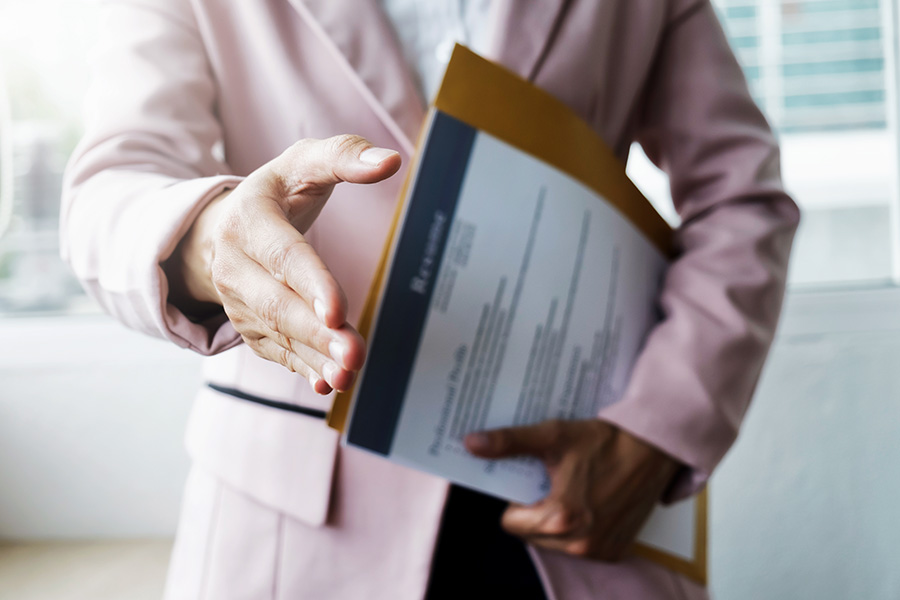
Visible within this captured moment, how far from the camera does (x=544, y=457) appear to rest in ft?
1.24

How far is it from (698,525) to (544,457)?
0.23m

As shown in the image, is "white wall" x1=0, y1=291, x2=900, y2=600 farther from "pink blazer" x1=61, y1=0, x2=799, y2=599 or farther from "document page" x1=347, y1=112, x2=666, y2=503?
"document page" x1=347, y1=112, x2=666, y2=503

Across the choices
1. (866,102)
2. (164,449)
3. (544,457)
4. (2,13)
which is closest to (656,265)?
(544,457)

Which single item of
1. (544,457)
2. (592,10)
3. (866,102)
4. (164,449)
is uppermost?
(866,102)

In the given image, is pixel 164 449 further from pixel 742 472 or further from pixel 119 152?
pixel 742 472

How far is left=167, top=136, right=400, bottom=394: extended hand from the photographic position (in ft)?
0.46

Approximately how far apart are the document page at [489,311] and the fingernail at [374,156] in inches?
4.7

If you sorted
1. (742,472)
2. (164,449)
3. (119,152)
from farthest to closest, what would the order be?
(742,472)
(164,449)
(119,152)

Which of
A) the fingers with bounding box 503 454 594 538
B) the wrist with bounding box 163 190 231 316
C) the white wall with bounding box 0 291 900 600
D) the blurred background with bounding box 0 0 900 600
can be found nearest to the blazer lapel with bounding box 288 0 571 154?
the wrist with bounding box 163 190 231 316

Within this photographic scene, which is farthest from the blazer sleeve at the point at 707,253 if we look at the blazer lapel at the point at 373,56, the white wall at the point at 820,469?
the white wall at the point at 820,469

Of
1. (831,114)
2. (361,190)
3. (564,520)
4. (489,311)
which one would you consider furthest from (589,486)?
(831,114)

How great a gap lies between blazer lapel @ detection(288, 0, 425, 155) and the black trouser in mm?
267

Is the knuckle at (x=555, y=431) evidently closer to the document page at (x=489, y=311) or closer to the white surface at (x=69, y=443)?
the document page at (x=489, y=311)

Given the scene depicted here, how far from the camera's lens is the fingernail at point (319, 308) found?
0.14m
